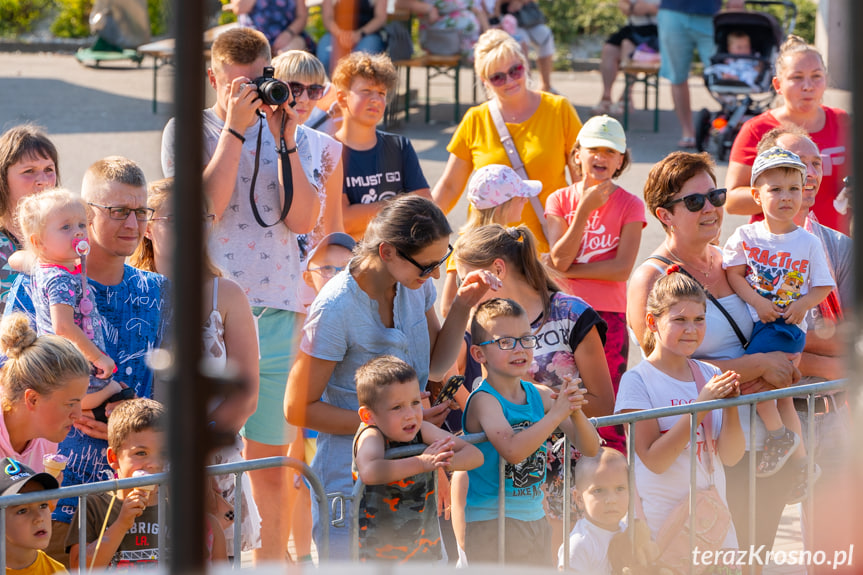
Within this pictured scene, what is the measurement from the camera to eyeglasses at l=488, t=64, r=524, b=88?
4.87 metres

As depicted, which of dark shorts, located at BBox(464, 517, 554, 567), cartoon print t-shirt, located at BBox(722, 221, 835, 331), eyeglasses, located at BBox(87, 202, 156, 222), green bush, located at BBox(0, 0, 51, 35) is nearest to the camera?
dark shorts, located at BBox(464, 517, 554, 567)

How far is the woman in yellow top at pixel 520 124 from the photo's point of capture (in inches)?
190

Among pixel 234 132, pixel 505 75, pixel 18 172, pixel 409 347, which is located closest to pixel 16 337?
pixel 18 172

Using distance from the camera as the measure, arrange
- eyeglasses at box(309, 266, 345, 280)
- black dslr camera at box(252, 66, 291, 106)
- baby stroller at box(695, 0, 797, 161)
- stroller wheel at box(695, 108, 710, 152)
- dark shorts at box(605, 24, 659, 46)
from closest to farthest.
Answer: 1. black dslr camera at box(252, 66, 291, 106)
2. eyeglasses at box(309, 266, 345, 280)
3. baby stroller at box(695, 0, 797, 161)
4. stroller wheel at box(695, 108, 710, 152)
5. dark shorts at box(605, 24, 659, 46)

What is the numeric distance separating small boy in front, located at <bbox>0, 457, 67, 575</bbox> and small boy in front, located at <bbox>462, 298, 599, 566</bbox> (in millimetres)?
1116

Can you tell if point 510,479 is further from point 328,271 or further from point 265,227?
point 265,227

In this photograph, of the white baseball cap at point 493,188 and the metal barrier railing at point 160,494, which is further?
the white baseball cap at point 493,188

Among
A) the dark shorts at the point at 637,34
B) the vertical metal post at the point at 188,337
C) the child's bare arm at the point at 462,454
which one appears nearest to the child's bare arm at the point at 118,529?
the child's bare arm at the point at 462,454

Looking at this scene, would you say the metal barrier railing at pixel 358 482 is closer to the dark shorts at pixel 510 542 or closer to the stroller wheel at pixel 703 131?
the dark shorts at pixel 510 542

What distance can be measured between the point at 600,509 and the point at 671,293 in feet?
2.24

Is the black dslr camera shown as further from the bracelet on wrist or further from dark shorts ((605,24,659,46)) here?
dark shorts ((605,24,659,46))

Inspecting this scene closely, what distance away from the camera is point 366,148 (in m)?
4.53

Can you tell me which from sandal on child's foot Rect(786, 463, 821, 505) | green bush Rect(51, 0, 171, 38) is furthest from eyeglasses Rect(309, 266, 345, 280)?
green bush Rect(51, 0, 171, 38)

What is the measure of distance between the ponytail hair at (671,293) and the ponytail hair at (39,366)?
1.67 meters
